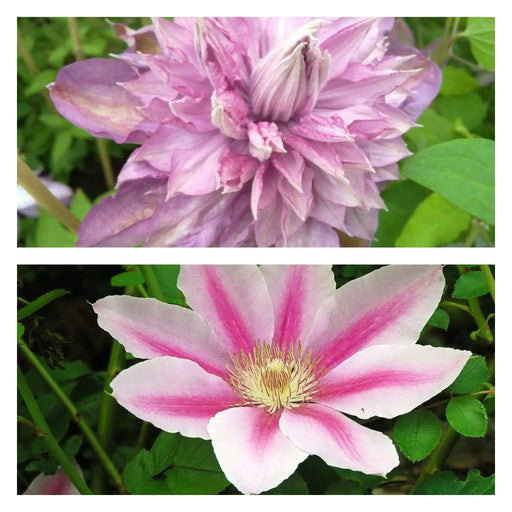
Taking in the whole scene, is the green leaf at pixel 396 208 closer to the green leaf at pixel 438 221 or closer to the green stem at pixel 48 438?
Result: the green leaf at pixel 438 221

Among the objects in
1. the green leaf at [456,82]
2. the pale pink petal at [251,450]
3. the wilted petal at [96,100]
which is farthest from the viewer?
the green leaf at [456,82]

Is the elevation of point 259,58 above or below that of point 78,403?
above

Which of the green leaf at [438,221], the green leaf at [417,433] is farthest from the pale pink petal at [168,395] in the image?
the green leaf at [438,221]

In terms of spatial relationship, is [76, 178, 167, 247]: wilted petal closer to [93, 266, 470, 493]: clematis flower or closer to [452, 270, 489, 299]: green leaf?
Answer: [93, 266, 470, 493]: clematis flower

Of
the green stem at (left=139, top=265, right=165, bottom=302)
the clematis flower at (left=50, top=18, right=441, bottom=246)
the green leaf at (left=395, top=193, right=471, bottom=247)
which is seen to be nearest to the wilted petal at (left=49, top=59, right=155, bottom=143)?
the clematis flower at (left=50, top=18, right=441, bottom=246)

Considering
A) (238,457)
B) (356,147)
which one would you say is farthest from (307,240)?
(238,457)
